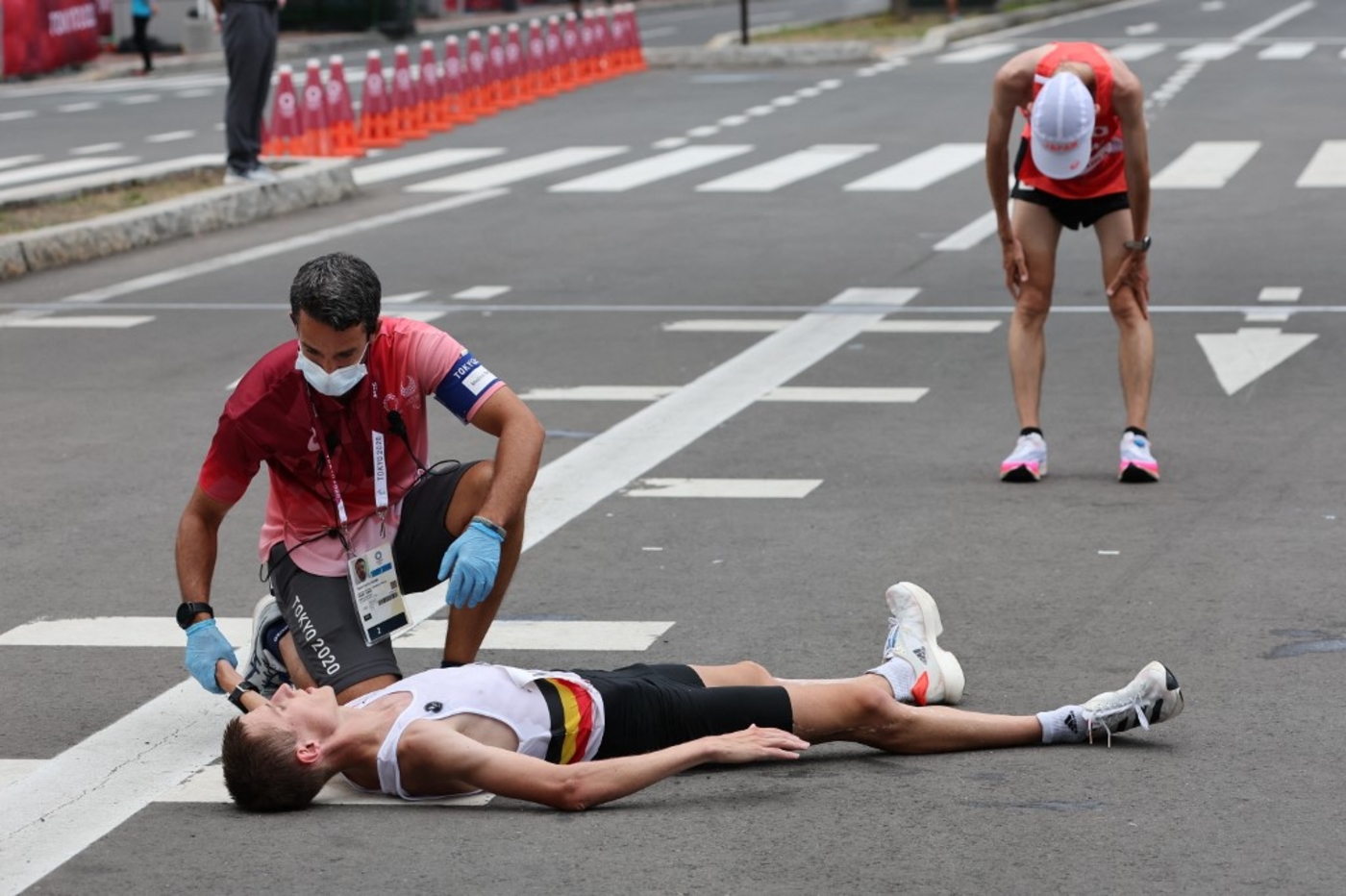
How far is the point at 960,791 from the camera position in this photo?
5145 mm

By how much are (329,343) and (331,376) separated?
11 cm

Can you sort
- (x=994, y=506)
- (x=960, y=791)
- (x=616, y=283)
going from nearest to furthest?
(x=960, y=791) → (x=994, y=506) → (x=616, y=283)

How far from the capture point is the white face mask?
5570mm

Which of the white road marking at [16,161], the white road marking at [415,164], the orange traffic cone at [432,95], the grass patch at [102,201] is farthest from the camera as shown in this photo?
the orange traffic cone at [432,95]

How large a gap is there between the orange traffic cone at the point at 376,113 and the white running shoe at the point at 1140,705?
→ 1807 cm

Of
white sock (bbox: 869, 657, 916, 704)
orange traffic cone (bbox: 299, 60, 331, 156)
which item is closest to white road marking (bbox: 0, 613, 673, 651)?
white sock (bbox: 869, 657, 916, 704)

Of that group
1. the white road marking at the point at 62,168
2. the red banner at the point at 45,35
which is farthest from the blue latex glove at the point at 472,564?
the red banner at the point at 45,35

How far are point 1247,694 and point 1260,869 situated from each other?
4.22ft

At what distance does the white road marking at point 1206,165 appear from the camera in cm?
1761

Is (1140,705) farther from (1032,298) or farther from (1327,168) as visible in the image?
(1327,168)

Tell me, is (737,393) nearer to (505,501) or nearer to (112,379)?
(112,379)

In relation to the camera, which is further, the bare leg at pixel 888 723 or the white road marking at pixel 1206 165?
the white road marking at pixel 1206 165

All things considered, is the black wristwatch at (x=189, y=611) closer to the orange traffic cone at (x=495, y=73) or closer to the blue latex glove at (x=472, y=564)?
the blue latex glove at (x=472, y=564)

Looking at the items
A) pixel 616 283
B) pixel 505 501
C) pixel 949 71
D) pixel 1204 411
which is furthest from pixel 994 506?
pixel 949 71
